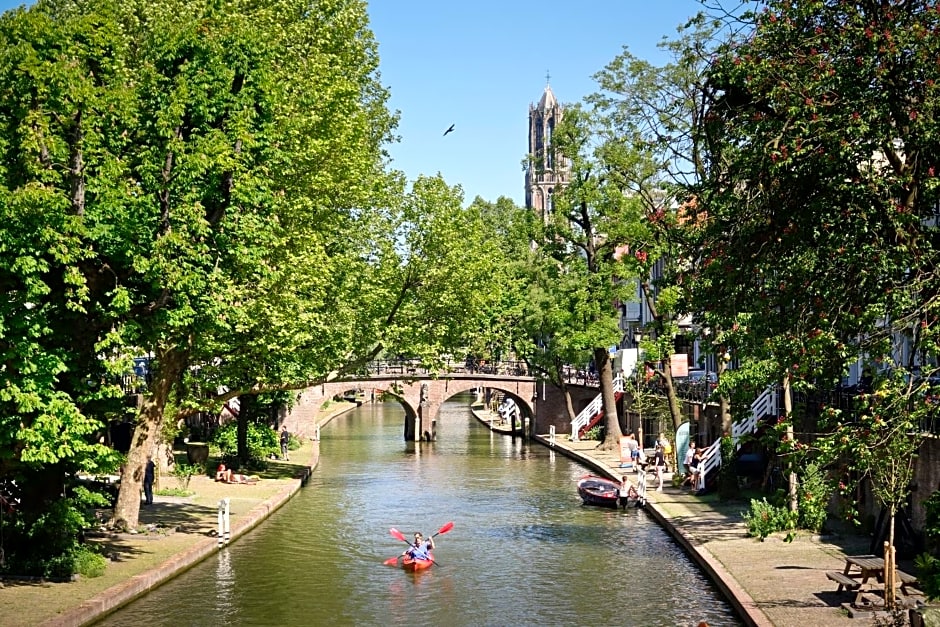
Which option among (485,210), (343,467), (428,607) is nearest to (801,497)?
(428,607)

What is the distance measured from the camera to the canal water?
24.5m

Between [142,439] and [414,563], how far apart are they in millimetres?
7901

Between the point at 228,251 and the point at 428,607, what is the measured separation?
8855 mm

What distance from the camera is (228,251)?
84.7 ft

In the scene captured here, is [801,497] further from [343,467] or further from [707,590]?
[343,467]

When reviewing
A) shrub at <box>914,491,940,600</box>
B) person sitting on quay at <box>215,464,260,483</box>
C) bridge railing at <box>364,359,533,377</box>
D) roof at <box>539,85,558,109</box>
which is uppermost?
roof at <box>539,85,558,109</box>

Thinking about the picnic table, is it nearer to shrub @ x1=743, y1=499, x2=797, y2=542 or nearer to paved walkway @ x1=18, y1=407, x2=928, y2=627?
paved walkway @ x1=18, y1=407, x2=928, y2=627

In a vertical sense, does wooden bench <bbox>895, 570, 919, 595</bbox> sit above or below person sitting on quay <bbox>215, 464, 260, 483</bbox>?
below

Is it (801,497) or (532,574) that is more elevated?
(801,497)

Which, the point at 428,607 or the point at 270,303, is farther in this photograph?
the point at 270,303

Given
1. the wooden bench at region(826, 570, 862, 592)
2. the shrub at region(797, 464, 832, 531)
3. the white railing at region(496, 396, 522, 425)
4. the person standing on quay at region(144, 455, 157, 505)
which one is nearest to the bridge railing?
the white railing at region(496, 396, 522, 425)

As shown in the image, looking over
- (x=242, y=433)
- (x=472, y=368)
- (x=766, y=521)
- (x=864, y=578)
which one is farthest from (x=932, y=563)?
(x=472, y=368)

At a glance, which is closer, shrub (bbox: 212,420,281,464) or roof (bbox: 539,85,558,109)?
shrub (bbox: 212,420,281,464)

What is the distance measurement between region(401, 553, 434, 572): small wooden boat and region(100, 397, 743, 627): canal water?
238 mm
